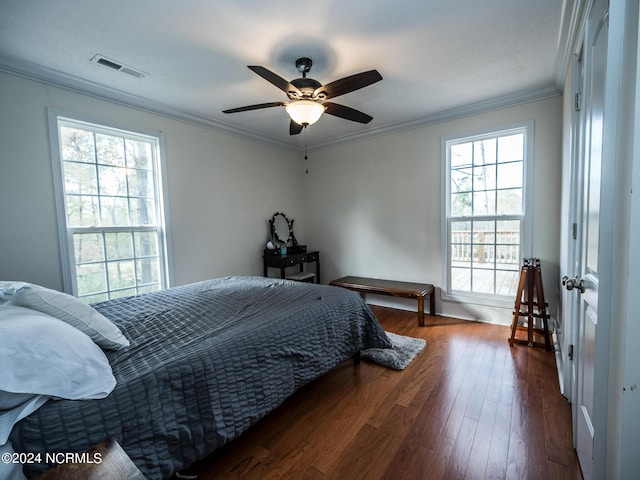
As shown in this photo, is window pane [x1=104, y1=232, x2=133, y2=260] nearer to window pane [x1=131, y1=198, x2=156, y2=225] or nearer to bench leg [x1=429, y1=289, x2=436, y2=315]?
window pane [x1=131, y1=198, x2=156, y2=225]

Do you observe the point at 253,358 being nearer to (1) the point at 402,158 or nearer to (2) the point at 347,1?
(2) the point at 347,1

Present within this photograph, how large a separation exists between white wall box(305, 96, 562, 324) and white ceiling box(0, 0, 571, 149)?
1.73ft

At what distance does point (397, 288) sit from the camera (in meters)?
3.51

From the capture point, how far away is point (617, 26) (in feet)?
2.92

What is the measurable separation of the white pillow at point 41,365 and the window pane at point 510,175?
3781 millimetres

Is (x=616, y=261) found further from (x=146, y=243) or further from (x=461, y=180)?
(x=146, y=243)

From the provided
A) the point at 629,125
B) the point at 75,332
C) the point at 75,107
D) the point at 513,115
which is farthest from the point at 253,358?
the point at 513,115

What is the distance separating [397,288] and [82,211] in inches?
134

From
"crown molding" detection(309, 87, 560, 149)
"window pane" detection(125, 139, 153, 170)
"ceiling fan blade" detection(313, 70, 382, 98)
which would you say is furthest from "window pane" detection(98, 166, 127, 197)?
"crown molding" detection(309, 87, 560, 149)

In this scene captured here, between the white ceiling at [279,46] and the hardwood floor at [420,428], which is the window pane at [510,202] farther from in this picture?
the hardwood floor at [420,428]

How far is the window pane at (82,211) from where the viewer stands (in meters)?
2.54

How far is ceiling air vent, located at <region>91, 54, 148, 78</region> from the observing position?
216 cm

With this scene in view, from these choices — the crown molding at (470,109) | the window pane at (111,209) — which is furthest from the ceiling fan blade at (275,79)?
the crown molding at (470,109)

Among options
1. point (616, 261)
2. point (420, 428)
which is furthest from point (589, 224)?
point (420, 428)
